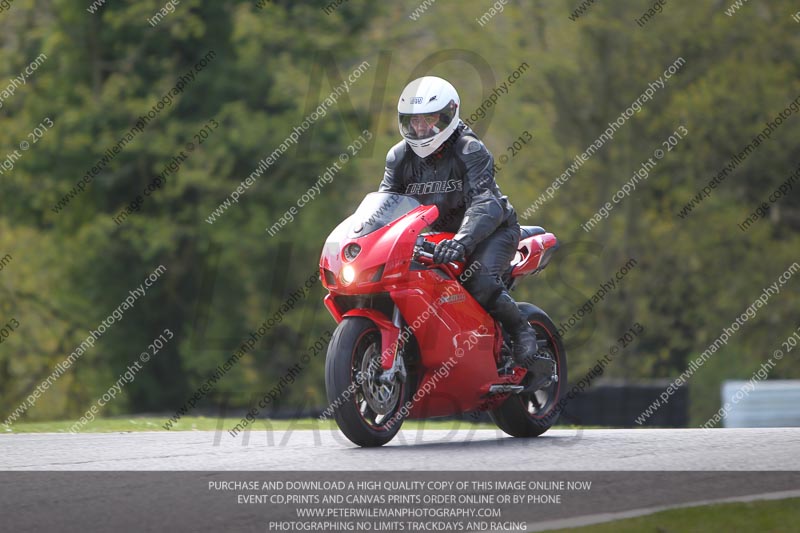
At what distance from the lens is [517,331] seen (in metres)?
9.41

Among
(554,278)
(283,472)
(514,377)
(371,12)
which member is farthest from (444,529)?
(371,12)

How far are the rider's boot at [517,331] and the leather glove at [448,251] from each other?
749 mm

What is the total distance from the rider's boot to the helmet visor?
1.25 metres

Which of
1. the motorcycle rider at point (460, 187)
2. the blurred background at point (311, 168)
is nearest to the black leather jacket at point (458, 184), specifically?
the motorcycle rider at point (460, 187)

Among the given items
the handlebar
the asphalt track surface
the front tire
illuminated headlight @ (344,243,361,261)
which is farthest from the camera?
the handlebar

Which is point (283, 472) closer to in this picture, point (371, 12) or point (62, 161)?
point (62, 161)

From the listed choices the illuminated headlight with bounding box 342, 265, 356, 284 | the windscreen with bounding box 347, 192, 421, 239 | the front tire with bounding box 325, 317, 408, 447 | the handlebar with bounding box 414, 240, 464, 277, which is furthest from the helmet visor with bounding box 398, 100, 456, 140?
the front tire with bounding box 325, 317, 408, 447

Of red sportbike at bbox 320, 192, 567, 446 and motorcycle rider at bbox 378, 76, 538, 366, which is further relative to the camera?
motorcycle rider at bbox 378, 76, 538, 366

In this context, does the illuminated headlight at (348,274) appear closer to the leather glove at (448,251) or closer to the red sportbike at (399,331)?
the red sportbike at (399,331)

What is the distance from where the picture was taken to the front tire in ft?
26.8

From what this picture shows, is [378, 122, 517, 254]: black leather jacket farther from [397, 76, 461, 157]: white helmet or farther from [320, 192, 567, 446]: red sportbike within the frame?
[320, 192, 567, 446]: red sportbike

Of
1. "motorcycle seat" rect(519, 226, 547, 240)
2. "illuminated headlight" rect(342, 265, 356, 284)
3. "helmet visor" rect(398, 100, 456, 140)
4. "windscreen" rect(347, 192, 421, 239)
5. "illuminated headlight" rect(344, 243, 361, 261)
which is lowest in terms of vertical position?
"motorcycle seat" rect(519, 226, 547, 240)

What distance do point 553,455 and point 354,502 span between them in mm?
1990

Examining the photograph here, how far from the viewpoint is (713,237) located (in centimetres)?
3247
